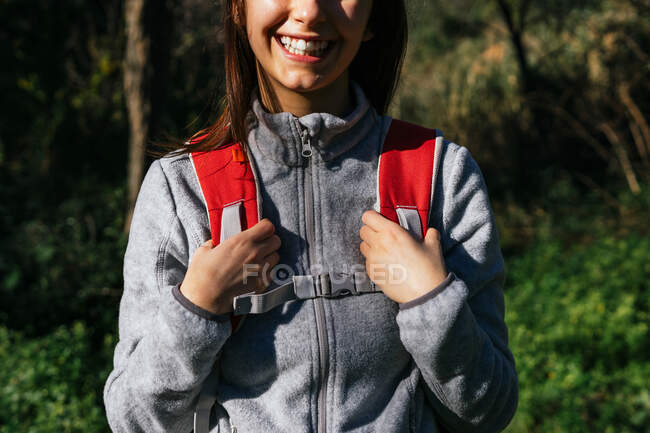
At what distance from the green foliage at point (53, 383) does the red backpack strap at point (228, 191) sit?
101 inches

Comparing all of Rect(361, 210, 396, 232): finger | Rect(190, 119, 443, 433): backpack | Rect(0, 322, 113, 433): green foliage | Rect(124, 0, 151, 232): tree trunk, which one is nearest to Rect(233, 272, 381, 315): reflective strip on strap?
Rect(190, 119, 443, 433): backpack

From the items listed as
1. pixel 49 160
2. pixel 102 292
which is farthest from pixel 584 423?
pixel 49 160

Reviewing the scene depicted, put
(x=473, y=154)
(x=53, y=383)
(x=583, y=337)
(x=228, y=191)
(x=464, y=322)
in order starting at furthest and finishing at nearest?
(x=473, y=154) < (x=583, y=337) < (x=53, y=383) < (x=228, y=191) < (x=464, y=322)

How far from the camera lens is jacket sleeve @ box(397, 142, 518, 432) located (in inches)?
46.6

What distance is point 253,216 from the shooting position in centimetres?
128

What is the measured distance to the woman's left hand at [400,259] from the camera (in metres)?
1.22

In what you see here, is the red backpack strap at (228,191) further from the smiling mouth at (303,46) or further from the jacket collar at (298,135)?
the smiling mouth at (303,46)

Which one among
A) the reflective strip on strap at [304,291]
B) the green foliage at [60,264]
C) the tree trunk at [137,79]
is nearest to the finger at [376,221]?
the reflective strip on strap at [304,291]

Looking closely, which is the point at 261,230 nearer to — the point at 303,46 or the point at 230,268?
the point at 230,268

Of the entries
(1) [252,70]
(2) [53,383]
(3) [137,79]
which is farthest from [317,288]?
(3) [137,79]

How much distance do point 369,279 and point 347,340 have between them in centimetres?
13

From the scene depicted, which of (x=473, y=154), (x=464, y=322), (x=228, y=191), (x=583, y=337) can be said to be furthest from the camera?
(x=473, y=154)

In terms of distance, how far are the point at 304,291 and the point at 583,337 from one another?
11.1 feet

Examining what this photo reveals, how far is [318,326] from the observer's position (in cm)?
125
